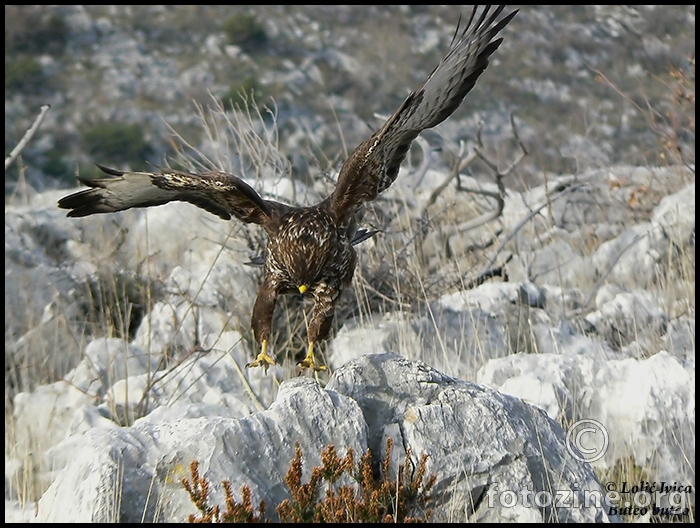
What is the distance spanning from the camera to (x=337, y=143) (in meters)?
24.3

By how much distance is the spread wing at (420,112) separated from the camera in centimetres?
423

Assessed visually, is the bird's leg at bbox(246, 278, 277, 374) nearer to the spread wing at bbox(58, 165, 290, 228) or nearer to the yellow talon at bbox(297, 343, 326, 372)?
the yellow talon at bbox(297, 343, 326, 372)

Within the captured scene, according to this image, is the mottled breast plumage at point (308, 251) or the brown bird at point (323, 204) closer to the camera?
the brown bird at point (323, 204)

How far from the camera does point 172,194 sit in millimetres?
4715

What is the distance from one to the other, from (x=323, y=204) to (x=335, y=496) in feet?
7.08

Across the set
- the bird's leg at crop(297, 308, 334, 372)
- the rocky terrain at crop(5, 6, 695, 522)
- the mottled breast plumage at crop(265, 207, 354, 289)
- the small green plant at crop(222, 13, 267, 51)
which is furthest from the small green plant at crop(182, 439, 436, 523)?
the small green plant at crop(222, 13, 267, 51)

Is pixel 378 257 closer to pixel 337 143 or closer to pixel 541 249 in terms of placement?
pixel 541 249

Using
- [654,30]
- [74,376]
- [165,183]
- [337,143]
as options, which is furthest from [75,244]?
[654,30]

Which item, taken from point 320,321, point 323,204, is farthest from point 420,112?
point 320,321

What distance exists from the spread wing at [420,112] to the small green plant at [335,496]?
5.95 ft

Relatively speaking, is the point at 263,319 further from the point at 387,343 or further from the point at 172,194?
the point at 387,343

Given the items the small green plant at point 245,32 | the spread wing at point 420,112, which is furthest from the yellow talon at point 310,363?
the small green plant at point 245,32

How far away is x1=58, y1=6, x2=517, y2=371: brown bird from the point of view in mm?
Result: 4312

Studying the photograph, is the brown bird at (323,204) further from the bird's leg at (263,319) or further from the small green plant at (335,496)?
the small green plant at (335,496)
